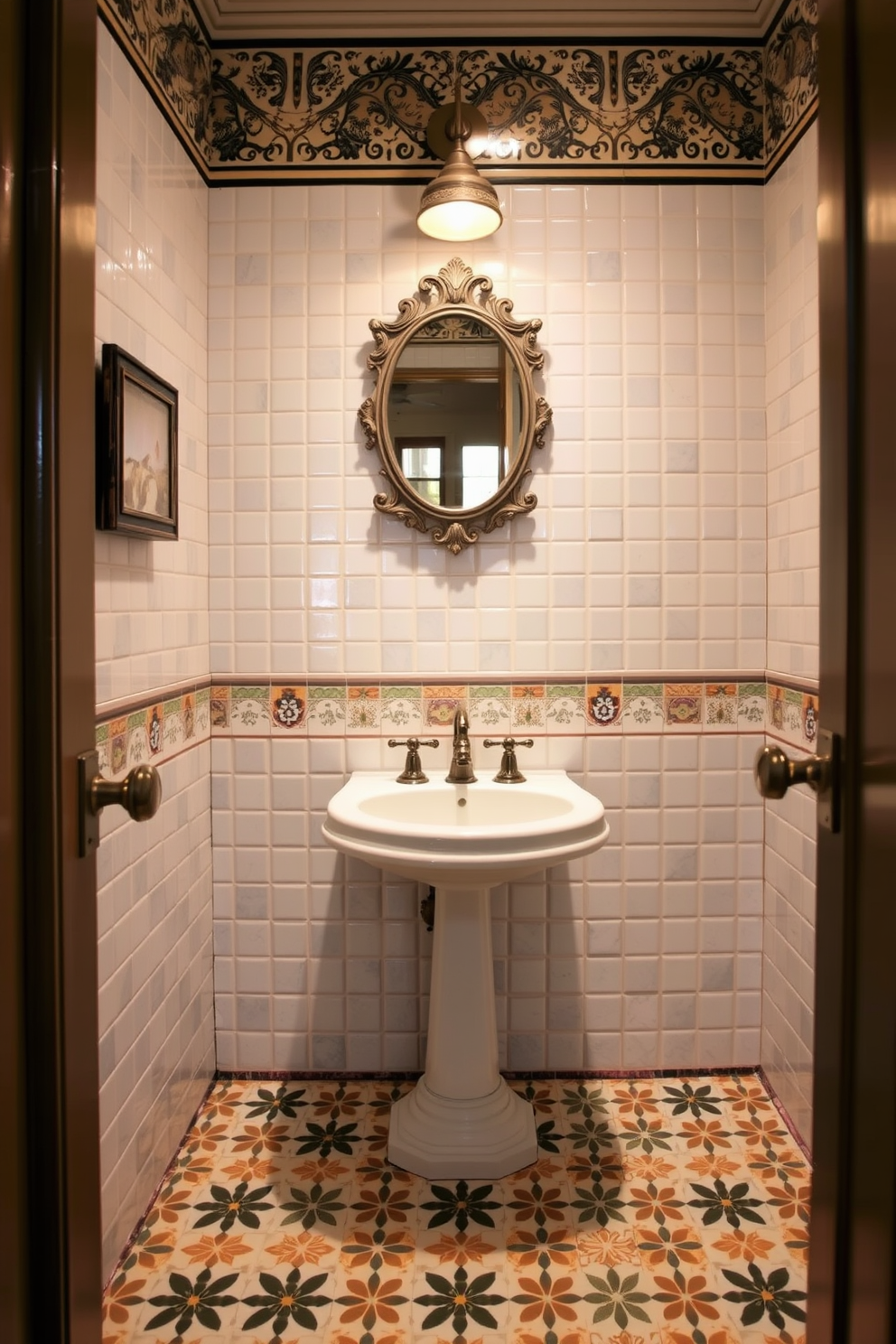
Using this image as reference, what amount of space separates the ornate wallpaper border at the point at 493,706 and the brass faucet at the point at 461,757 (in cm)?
11

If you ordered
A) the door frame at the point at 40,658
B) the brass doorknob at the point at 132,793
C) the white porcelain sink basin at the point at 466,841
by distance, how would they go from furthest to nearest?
1. the white porcelain sink basin at the point at 466,841
2. the brass doorknob at the point at 132,793
3. the door frame at the point at 40,658

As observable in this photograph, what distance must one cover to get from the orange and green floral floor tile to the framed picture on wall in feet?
4.38

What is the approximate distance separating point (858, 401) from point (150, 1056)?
169 centimetres

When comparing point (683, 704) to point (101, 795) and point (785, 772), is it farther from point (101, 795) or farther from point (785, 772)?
point (101, 795)

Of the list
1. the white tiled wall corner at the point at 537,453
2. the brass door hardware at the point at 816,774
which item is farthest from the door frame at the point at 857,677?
the white tiled wall corner at the point at 537,453

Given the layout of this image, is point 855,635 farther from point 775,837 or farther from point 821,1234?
point 775,837

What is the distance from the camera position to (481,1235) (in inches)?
63.2

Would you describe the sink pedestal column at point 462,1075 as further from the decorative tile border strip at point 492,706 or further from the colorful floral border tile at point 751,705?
the colorful floral border tile at point 751,705

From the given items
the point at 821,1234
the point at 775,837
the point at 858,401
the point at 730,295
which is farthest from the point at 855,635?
the point at 730,295

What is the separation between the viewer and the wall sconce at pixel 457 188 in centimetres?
185

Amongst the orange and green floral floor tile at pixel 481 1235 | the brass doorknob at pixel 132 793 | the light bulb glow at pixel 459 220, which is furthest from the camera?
the light bulb glow at pixel 459 220

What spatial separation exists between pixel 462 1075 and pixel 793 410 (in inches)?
64.9

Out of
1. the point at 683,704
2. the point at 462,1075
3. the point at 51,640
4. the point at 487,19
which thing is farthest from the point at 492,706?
the point at 487,19

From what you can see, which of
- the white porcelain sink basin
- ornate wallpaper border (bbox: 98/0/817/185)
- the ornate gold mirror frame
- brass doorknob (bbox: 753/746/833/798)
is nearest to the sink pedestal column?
the white porcelain sink basin
